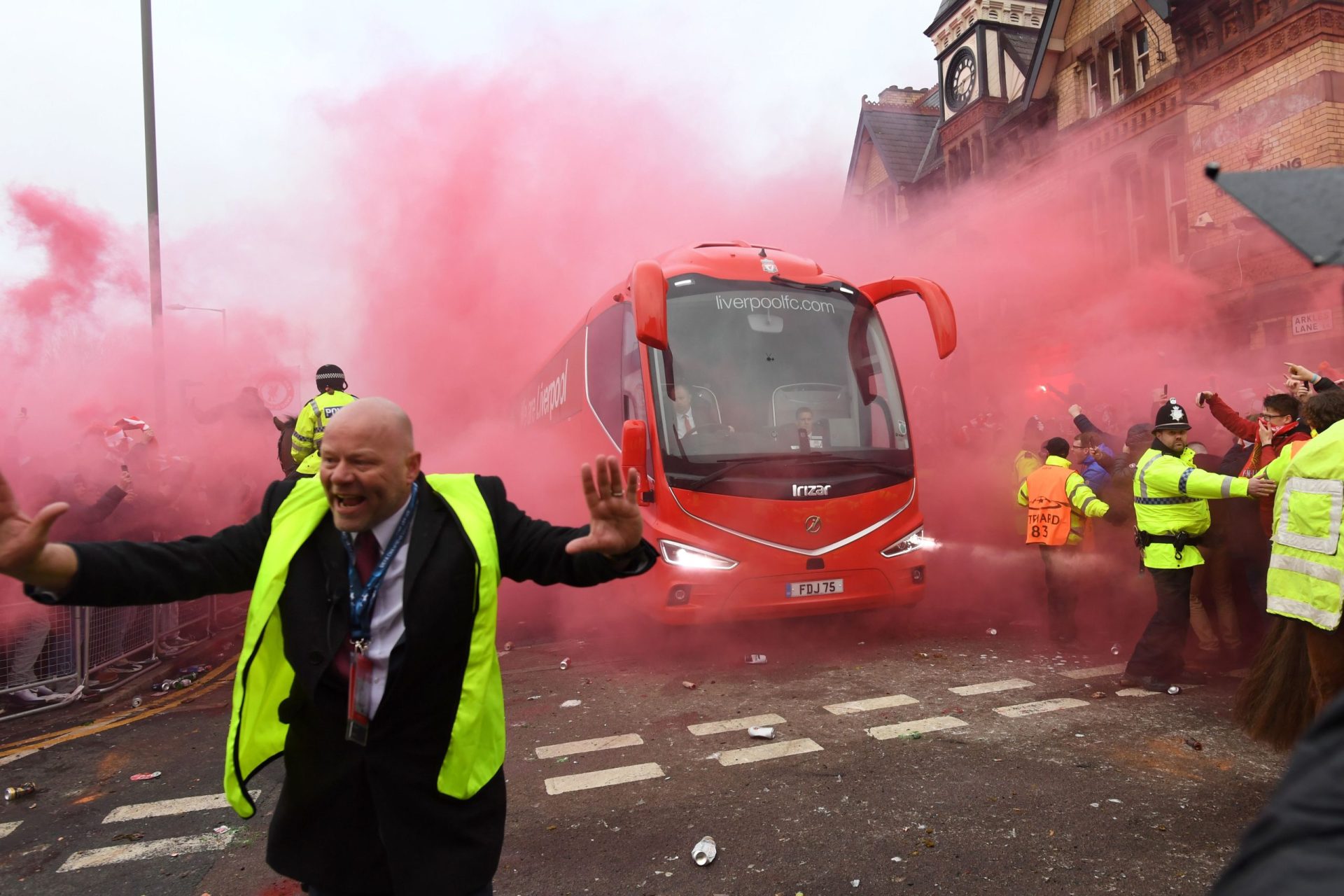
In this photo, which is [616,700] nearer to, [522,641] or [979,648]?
[522,641]

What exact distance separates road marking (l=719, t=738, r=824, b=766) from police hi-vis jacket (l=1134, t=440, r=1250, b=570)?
105 inches

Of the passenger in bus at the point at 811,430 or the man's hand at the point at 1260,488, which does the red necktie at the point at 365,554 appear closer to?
the man's hand at the point at 1260,488

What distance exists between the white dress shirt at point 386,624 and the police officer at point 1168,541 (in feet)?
16.4

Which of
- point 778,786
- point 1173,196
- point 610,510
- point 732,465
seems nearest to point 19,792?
point 778,786

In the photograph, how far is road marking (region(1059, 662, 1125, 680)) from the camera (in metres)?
5.92

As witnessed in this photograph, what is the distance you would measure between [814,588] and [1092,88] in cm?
1625

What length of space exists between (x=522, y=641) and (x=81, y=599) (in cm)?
619

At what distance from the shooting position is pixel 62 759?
5.00m

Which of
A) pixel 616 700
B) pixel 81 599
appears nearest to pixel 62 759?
pixel 616 700

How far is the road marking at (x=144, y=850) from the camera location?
360cm

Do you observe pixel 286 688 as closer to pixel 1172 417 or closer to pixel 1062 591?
pixel 1172 417

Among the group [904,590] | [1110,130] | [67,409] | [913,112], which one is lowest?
[904,590]

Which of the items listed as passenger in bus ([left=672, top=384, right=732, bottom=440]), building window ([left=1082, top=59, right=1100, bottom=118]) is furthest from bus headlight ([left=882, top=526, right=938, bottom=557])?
building window ([left=1082, top=59, right=1100, bottom=118])

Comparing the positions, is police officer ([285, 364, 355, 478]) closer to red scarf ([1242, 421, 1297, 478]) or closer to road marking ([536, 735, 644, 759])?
road marking ([536, 735, 644, 759])
